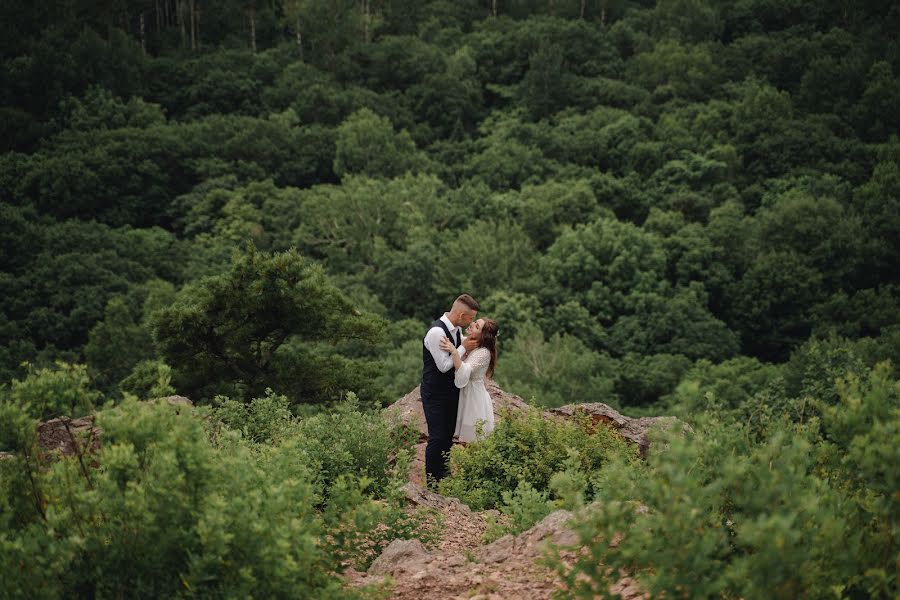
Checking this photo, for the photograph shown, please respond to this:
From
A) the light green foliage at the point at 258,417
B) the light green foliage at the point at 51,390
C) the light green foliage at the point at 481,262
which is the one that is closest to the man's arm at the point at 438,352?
the light green foliage at the point at 258,417

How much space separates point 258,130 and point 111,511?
63.6 metres

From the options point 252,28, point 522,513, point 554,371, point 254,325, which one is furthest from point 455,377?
point 252,28

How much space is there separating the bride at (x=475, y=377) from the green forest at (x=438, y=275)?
40 centimetres

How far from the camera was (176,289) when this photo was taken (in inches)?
1812

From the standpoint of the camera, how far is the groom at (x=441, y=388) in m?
8.61

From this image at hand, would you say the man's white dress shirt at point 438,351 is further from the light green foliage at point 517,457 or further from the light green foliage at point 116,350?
the light green foliage at point 116,350

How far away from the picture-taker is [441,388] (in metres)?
8.72

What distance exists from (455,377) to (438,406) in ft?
1.13

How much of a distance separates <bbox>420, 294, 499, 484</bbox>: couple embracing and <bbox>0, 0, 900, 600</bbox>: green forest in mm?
451

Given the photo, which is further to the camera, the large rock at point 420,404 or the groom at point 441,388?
the large rock at point 420,404

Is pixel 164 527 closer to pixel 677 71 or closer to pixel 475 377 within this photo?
pixel 475 377

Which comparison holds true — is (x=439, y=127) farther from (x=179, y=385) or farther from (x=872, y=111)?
(x=179, y=385)

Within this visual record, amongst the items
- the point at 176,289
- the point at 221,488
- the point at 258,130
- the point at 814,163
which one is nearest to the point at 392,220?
the point at 176,289

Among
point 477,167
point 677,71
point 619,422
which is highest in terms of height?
point 619,422
